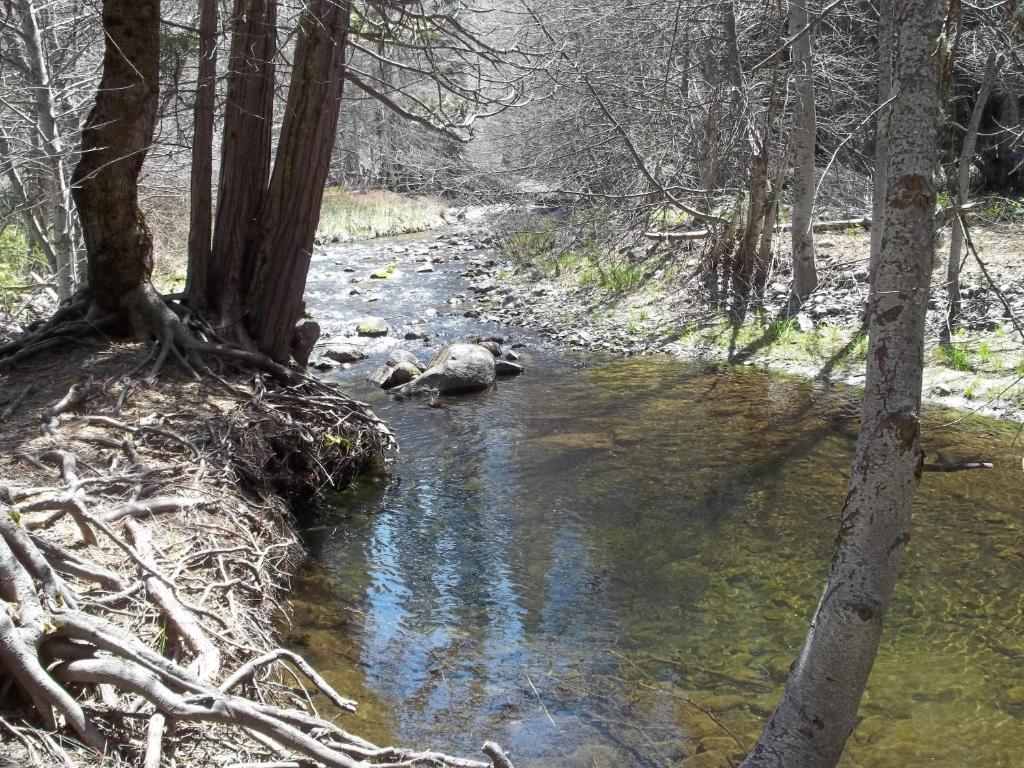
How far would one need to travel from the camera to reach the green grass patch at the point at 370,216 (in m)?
26.1

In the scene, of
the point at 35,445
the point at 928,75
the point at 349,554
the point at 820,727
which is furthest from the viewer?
the point at 349,554

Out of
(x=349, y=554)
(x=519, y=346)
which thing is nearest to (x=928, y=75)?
(x=349, y=554)

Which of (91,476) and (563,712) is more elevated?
(91,476)

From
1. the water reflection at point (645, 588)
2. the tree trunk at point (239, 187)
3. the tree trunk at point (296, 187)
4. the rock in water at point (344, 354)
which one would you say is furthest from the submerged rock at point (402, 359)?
the tree trunk at point (239, 187)

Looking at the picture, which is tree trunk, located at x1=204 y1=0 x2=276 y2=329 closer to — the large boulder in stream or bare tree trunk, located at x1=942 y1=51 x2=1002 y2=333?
the large boulder in stream

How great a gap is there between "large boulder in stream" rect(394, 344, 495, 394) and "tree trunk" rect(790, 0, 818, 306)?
4.74 meters

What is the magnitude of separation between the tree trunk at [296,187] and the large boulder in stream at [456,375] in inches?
119

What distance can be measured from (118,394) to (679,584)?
4.40 metres

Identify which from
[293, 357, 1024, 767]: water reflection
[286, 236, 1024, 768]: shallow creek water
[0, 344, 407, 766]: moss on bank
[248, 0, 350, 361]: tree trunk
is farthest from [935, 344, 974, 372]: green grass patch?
[248, 0, 350, 361]: tree trunk

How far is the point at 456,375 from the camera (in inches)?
448

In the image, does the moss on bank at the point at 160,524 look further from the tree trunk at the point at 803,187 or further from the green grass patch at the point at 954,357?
the tree trunk at the point at 803,187

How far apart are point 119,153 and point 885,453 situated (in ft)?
21.5

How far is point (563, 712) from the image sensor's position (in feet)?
15.3

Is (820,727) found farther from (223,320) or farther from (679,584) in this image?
(223,320)
